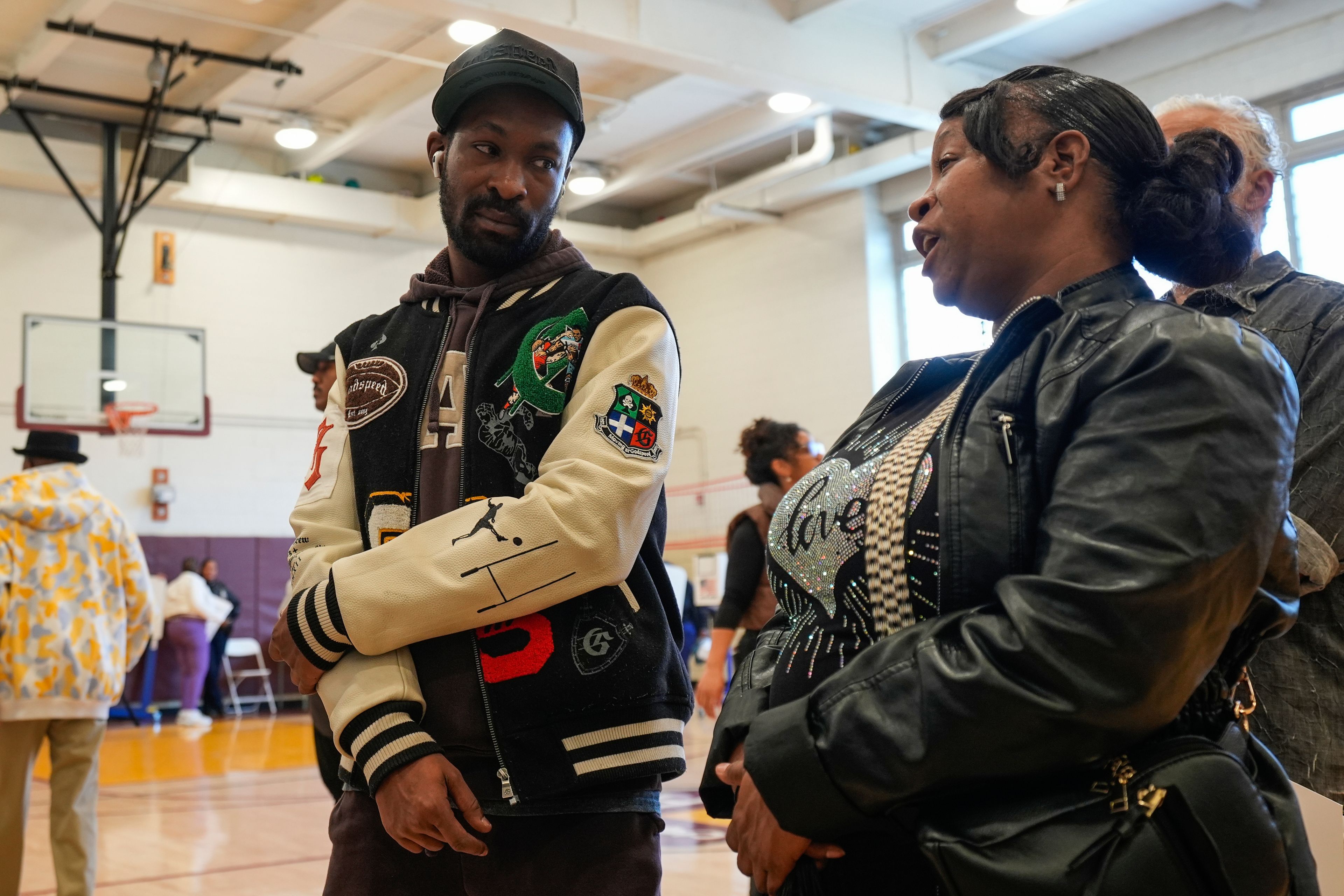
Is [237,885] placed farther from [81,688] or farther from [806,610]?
[806,610]

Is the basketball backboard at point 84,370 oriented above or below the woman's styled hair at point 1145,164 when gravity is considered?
above

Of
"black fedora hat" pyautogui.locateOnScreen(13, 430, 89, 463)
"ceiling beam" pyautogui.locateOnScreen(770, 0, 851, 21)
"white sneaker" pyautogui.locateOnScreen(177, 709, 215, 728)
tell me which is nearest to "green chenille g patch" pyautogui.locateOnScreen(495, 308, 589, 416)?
"black fedora hat" pyautogui.locateOnScreen(13, 430, 89, 463)

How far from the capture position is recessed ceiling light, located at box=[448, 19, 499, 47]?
988cm

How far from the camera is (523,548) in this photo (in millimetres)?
1572

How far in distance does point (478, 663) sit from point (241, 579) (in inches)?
518

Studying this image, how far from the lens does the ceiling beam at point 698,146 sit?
12961 millimetres

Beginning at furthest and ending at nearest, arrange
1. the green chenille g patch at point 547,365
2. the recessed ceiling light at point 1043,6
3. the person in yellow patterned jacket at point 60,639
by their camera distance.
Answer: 1. the recessed ceiling light at point 1043,6
2. the person in yellow patterned jacket at point 60,639
3. the green chenille g patch at point 547,365

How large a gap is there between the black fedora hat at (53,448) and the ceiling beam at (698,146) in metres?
8.80

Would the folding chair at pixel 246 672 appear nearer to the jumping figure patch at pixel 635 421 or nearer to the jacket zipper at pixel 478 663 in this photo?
the jacket zipper at pixel 478 663

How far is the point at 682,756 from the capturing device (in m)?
1.74

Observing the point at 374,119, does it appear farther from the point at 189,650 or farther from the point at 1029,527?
the point at 1029,527

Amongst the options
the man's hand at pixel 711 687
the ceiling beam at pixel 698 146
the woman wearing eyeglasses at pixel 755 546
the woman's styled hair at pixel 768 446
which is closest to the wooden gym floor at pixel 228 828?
the man's hand at pixel 711 687

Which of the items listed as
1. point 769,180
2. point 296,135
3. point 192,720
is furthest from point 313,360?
point 769,180

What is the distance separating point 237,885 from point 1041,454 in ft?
14.6
